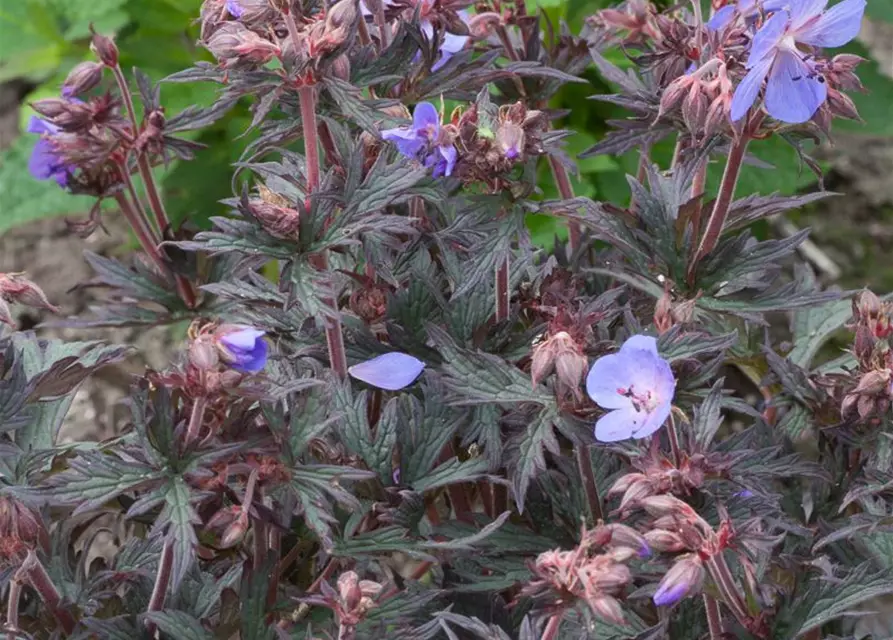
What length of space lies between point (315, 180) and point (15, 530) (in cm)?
50

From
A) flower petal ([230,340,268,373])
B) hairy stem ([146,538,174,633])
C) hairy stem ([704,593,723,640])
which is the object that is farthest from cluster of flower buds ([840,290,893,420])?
hairy stem ([146,538,174,633])

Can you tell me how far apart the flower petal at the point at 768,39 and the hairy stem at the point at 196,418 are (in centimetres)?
64

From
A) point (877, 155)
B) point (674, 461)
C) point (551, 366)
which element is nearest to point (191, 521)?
point (551, 366)

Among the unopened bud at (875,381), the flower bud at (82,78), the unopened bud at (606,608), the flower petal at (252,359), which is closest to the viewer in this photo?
the unopened bud at (606,608)

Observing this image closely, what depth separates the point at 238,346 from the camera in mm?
1072

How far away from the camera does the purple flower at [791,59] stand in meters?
1.13

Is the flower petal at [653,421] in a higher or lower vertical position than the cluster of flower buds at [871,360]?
higher

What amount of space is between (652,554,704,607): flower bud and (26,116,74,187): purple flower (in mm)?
1052

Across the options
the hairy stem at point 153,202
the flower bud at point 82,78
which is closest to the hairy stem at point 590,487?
the hairy stem at point 153,202

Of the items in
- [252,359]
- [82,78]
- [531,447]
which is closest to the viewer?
[252,359]

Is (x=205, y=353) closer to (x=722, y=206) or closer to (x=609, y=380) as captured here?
(x=609, y=380)

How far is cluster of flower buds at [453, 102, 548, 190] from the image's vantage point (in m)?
1.22

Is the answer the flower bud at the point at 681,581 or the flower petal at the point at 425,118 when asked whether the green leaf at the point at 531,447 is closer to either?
the flower bud at the point at 681,581

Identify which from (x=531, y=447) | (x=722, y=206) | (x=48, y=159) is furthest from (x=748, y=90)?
(x=48, y=159)
